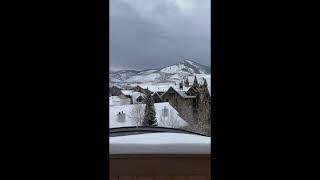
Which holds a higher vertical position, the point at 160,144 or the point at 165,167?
the point at 160,144

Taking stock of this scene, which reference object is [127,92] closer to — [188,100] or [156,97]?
[156,97]

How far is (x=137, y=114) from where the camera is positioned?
1894 millimetres

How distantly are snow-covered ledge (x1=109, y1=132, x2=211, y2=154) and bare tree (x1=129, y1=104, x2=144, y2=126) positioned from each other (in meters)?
0.13

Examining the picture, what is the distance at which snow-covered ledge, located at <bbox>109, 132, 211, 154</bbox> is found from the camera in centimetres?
188

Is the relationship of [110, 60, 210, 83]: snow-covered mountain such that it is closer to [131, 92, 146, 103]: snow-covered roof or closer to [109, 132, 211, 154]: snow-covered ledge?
[131, 92, 146, 103]: snow-covered roof

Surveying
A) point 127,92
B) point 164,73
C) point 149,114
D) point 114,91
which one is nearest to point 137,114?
point 149,114

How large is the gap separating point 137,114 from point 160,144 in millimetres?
244

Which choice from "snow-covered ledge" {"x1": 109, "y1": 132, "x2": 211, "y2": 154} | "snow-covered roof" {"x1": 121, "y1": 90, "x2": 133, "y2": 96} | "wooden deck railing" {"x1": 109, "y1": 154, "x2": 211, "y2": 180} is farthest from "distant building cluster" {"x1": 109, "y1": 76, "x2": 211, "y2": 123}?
"wooden deck railing" {"x1": 109, "y1": 154, "x2": 211, "y2": 180}

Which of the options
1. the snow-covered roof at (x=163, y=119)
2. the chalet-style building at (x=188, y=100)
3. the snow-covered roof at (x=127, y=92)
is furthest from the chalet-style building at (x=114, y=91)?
the chalet-style building at (x=188, y=100)
